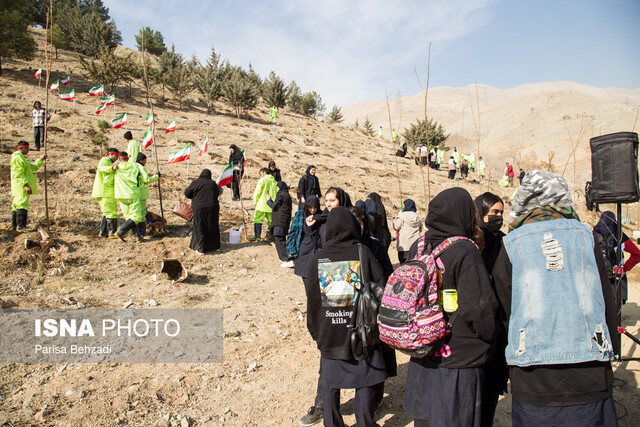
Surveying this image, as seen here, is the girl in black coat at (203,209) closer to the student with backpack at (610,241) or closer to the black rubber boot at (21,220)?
the black rubber boot at (21,220)

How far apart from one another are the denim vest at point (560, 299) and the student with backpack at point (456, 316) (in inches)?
7.0

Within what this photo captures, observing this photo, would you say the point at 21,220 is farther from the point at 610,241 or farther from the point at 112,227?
the point at 610,241

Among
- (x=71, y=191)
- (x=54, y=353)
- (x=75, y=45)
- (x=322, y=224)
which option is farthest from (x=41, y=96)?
(x=322, y=224)

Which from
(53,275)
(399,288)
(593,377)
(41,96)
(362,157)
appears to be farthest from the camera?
(362,157)

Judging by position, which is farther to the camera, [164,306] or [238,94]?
[238,94]

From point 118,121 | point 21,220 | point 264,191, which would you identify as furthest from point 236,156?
point 21,220

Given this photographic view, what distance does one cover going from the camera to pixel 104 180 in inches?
286

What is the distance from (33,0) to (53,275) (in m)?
37.6

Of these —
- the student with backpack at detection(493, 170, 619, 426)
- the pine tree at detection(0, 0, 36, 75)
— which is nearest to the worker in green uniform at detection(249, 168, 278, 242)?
the student with backpack at detection(493, 170, 619, 426)

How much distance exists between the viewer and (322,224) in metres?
4.23

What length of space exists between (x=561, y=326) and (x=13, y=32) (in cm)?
2695

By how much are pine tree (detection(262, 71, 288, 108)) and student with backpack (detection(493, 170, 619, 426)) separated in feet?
106

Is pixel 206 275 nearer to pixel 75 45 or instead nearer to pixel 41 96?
pixel 41 96

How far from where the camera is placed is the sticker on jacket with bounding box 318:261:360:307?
264 cm
